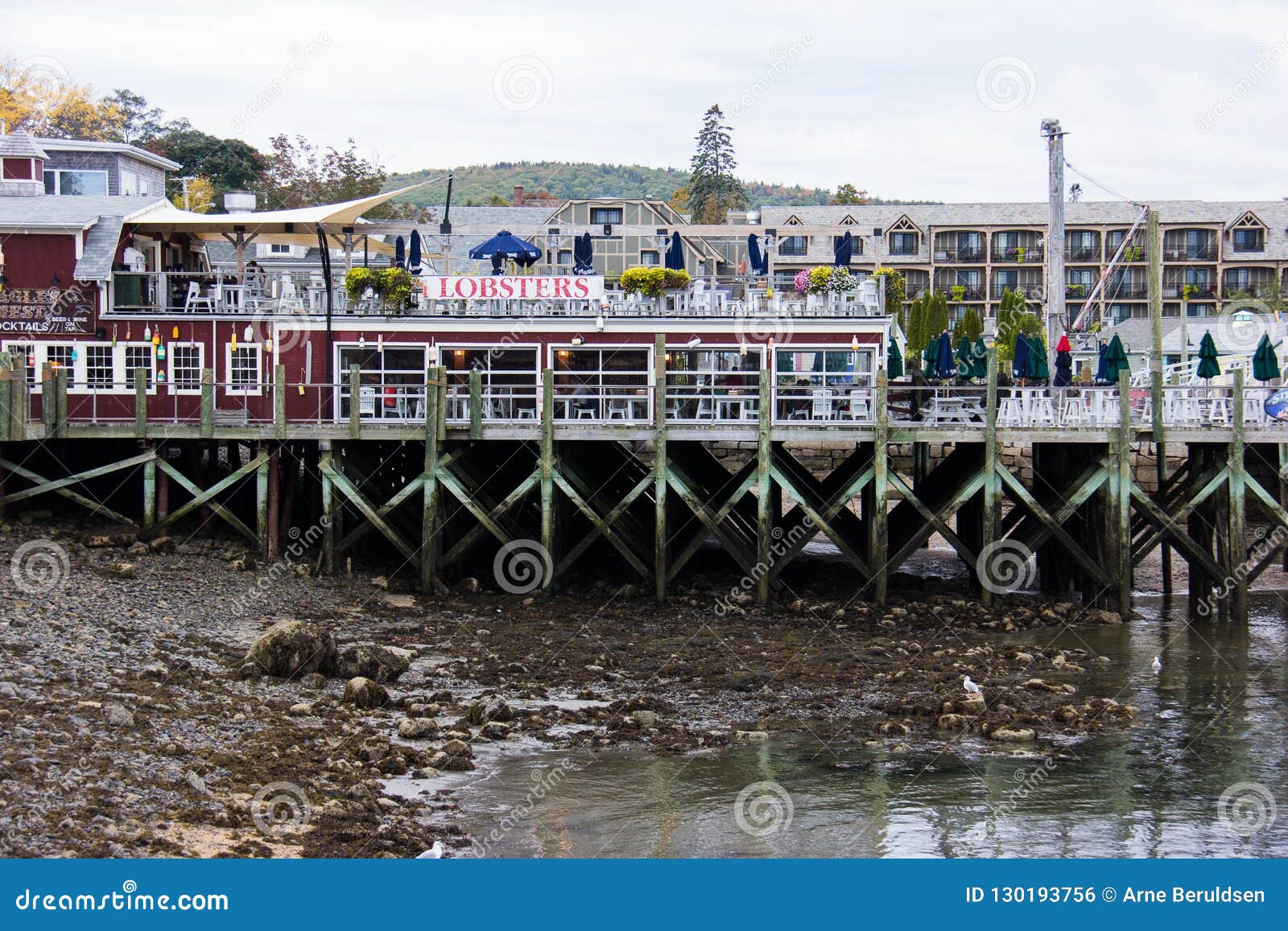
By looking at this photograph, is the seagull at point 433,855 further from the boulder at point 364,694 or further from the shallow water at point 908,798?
the boulder at point 364,694

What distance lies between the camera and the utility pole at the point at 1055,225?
39.7m

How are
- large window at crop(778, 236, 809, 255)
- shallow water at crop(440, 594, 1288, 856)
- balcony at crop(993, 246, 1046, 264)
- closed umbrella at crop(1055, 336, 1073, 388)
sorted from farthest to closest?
balcony at crop(993, 246, 1046, 264), large window at crop(778, 236, 809, 255), closed umbrella at crop(1055, 336, 1073, 388), shallow water at crop(440, 594, 1288, 856)

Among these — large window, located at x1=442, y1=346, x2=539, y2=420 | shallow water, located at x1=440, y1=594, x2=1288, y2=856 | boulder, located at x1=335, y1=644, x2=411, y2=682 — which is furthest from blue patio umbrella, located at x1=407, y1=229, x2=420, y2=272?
shallow water, located at x1=440, y1=594, x2=1288, y2=856

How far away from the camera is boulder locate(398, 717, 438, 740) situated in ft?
64.8

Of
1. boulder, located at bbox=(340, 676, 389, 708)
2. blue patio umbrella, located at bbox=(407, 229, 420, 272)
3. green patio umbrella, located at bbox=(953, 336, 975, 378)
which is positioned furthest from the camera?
blue patio umbrella, located at bbox=(407, 229, 420, 272)

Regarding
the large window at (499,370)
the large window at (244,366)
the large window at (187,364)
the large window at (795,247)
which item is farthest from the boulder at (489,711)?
the large window at (795,247)

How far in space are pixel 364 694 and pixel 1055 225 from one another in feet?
84.6

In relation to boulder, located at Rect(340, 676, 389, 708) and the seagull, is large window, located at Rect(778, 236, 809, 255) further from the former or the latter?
the seagull

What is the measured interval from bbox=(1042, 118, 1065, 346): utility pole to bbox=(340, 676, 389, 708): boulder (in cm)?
2382

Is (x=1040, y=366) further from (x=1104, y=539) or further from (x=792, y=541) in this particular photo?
(x=792, y=541)

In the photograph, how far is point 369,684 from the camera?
831 inches

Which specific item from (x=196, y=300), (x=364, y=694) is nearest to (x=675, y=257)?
(x=196, y=300)

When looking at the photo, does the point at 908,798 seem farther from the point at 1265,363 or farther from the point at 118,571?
the point at 1265,363

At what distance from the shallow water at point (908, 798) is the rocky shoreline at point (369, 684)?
66 cm
